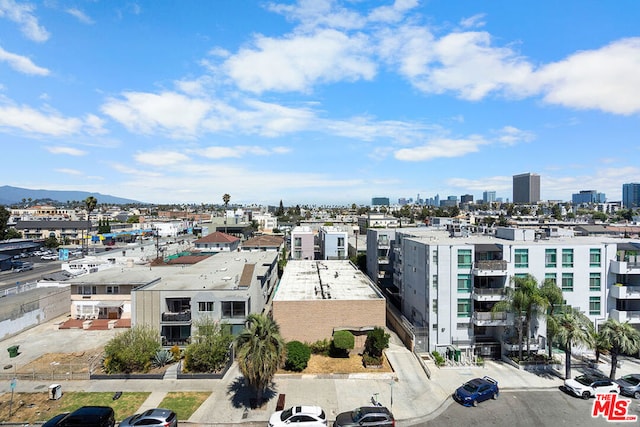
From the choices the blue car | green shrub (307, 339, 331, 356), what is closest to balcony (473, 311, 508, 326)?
the blue car

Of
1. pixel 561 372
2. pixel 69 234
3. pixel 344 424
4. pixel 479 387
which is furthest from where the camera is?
pixel 69 234

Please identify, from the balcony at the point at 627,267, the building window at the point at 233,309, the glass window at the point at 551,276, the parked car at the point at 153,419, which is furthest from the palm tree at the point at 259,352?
the balcony at the point at 627,267

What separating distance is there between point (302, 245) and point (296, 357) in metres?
50.3

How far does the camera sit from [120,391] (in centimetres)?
2597

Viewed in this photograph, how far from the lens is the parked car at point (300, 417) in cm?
2098

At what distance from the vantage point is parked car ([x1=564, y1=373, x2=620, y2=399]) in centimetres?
2536

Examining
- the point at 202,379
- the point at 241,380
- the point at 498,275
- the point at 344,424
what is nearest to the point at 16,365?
the point at 202,379

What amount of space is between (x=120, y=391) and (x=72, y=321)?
2008 centimetres

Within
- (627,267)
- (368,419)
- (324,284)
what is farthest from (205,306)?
(627,267)

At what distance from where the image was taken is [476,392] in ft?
Result: 80.5

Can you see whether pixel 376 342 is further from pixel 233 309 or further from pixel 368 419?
pixel 233 309

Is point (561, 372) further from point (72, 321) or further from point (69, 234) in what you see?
point (69, 234)

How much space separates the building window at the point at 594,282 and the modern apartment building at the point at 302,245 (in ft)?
173
